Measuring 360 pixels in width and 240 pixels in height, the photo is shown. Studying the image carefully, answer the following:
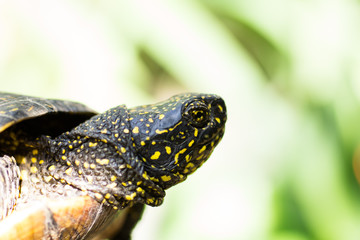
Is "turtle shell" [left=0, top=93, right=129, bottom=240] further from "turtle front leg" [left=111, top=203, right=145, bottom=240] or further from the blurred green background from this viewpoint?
the blurred green background

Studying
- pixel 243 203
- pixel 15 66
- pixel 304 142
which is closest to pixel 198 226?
pixel 243 203

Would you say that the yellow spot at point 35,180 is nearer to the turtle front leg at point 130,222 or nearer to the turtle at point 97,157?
the turtle at point 97,157

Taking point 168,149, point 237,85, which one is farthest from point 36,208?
point 237,85

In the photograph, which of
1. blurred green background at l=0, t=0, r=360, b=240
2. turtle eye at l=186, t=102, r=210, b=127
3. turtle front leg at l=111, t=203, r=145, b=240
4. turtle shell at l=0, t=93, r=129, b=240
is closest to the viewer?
turtle shell at l=0, t=93, r=129, b=240

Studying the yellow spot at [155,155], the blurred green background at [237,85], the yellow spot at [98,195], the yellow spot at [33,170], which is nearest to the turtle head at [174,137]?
the yellow spot at [155,155]

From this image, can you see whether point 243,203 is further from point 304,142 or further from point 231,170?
point 304,142

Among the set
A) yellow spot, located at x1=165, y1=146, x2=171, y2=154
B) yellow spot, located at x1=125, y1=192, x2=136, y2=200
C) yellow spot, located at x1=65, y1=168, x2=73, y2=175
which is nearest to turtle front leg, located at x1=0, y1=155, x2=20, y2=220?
yellow spot, located at x1=65, y1=168, x2=73, y2=175
